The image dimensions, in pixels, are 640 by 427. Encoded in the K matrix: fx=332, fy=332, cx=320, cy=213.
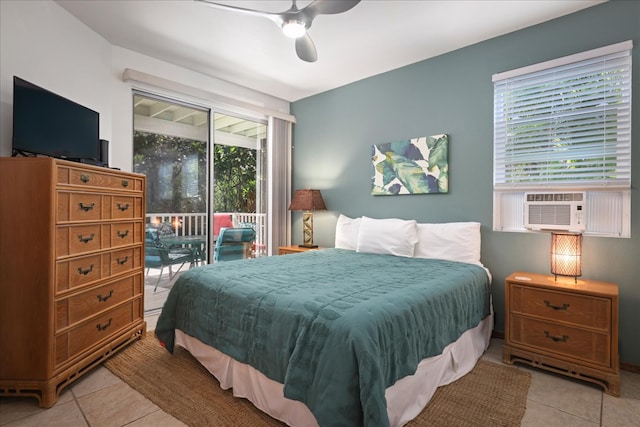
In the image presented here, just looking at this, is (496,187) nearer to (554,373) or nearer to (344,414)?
(554,373)

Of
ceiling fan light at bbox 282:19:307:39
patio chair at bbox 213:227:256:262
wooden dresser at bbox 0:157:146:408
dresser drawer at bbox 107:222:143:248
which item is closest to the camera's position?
wooden dresser at bbox 0:157:146:408

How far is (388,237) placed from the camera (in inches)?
127

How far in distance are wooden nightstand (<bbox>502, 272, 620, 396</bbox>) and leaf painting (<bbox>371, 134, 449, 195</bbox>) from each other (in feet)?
4.02

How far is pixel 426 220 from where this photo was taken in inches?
133

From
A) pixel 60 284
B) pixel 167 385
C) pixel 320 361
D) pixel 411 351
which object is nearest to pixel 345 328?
pixel 320 361

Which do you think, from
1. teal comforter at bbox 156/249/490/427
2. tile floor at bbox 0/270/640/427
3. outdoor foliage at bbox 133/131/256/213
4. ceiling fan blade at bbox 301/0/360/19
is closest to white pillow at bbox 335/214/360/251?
teal comforter at bbox 156/249/490/427

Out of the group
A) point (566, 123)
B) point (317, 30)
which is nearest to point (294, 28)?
point (317, 30)

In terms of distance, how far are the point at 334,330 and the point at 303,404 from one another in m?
0.42

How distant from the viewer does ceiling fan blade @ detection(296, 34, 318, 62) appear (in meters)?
2.41

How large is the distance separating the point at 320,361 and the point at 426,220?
232 cm

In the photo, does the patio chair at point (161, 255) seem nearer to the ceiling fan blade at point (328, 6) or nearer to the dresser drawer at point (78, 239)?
the dresser drawer at point (78, 239)

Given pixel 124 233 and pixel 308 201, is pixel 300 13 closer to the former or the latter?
pixel 124 233

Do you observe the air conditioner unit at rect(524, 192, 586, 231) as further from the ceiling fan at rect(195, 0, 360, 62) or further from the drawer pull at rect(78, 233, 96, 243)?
the drawer pull at rect(78, 233, 96, 243)

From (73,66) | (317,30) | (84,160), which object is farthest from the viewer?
(317,30)
